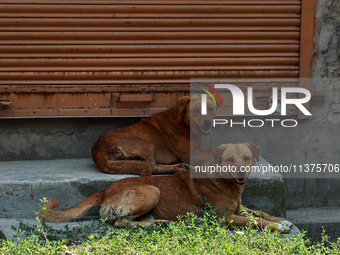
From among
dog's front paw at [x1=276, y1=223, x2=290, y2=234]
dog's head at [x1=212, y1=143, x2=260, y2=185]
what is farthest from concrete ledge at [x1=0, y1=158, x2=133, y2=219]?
dog's front paw at [x1=276, y1=223, x2=290, y2=234]

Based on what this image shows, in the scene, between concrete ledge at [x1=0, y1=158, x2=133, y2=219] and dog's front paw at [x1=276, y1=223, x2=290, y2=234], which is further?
concrete ledge at [x1=0, y1=158, x2=133, y2=219]

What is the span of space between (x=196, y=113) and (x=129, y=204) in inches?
58.5

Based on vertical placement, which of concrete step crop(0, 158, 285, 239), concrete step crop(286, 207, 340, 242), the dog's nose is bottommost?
concrete step crop(286, 207, 340, 242)

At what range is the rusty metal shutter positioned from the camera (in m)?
6.66

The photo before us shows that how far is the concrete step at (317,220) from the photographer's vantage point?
6.60 metres

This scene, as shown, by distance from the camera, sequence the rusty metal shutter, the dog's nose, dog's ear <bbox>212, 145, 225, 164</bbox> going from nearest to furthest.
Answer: dog's ear <bbox>212, 145, 225, 164</bbox>, the dog's nose, the rusty metal shutter

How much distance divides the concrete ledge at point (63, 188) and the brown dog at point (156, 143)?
0.62 feet

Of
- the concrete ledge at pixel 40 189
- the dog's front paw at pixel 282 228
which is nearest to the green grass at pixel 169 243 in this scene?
the dog's front paw at pixel 282 228

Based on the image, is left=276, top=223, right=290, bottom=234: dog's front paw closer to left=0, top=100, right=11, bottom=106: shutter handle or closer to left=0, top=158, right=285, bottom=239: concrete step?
left=0, top=158, right=285, bottom=239: concrete step

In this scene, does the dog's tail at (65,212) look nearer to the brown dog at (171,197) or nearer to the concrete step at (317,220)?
the brown dog at (171,197)

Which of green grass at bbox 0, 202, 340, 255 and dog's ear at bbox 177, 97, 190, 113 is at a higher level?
dog's ear at bbox 177, 97, 190, 113

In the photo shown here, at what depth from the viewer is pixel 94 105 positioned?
22.0 ft

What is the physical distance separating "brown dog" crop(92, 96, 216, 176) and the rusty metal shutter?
15.6 inches

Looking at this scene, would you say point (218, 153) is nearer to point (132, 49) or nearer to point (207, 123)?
point (207, 123)
